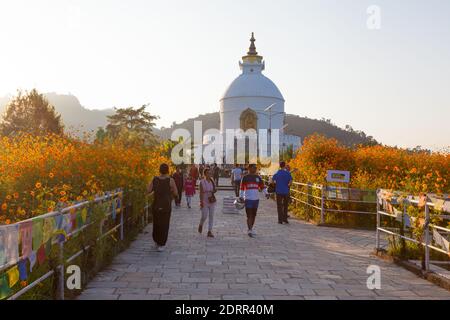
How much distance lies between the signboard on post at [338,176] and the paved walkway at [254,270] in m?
2.64

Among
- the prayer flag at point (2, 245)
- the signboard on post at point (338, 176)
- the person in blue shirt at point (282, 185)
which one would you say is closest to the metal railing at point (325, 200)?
the signboard on post at point (338, 176)

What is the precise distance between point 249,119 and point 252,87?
471 centimetres

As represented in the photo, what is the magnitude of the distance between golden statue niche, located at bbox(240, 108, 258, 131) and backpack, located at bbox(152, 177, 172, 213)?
2296 inches

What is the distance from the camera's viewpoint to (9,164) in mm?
9000

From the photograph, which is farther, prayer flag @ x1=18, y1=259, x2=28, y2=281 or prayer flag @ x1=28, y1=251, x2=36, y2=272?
prayer flag @ x1=28, y1=251, x2=36, y2=272

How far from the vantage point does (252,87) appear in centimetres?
6844

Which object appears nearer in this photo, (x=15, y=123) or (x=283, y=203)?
(x=283, y=203)

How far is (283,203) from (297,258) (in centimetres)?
582

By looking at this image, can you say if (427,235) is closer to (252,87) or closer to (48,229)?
(48,229)

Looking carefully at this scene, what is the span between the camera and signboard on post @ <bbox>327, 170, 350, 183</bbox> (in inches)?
578

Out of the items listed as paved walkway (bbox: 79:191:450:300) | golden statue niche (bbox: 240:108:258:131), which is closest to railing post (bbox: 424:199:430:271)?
paved walkway (bbox: 79:191:450:300)

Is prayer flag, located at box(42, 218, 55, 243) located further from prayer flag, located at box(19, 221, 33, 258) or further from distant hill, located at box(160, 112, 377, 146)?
distant hill, located at box(160, 112, 377, 146)
